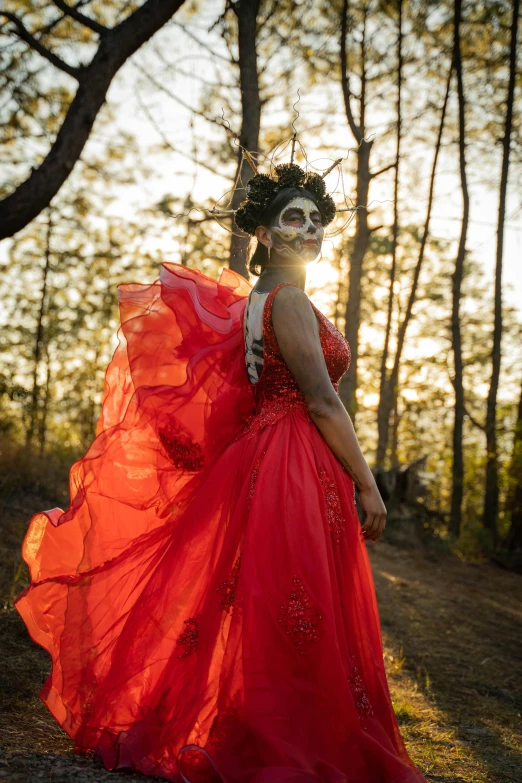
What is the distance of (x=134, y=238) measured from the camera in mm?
16047

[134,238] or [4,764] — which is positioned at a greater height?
[134,238]

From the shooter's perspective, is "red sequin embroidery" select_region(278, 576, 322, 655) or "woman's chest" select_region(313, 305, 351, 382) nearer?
"red sequin embroidery" select_region(278, 576, 322, 655)

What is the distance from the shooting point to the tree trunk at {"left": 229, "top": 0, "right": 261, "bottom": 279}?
17.9 feet

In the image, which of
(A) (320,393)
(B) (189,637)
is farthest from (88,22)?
(B) (189,637)

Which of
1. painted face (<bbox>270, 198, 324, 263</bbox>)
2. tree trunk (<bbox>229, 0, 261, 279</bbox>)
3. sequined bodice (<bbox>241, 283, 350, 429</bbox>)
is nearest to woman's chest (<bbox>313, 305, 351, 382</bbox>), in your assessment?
sequined bodice (<bbox>241, 283, 350, 429</bbox>)

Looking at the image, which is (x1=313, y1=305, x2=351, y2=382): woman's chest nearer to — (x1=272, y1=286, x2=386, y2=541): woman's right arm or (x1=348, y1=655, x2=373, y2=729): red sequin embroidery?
(x1=272, y1=286, x2=386, y2=541): woman's right arm

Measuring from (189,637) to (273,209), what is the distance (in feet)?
6.27

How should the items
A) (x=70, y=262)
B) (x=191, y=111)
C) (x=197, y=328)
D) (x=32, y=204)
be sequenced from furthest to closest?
(x=70, y=262) → (x=191, y=111) → (x=32, y=204) → (x=197, y=328)

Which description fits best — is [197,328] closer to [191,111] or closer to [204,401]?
[204,401]

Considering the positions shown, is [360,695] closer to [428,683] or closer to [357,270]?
[428,683]

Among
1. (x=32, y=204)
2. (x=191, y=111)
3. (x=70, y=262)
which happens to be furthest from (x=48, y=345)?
(x=32, y=204)

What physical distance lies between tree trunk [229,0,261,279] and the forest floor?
125 inches

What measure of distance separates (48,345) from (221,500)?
48.8 feet

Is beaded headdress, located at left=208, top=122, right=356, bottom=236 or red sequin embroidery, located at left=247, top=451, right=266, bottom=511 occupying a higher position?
beaded headdress, located at left=208, top=122, right=356, bottom=236
